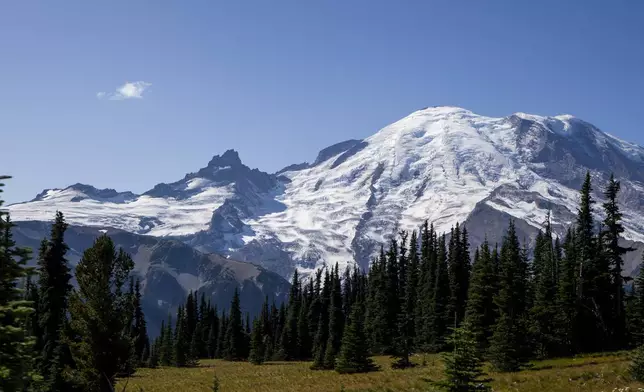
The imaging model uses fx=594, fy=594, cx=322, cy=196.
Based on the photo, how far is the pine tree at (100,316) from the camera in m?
27.8

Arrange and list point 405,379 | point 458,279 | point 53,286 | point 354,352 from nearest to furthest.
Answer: point 405,379 < point 53,286 < point 354,352 < point 458,279

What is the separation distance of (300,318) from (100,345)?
75550mm

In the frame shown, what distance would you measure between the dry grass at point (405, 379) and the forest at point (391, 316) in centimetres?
224

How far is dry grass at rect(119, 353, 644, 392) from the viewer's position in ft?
115

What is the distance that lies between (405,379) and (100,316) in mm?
26584

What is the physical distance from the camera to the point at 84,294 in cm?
2866

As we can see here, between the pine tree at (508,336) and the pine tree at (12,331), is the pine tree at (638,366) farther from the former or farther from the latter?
the pine tree at (12,331)

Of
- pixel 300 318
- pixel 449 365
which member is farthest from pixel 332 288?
pixel 449 365

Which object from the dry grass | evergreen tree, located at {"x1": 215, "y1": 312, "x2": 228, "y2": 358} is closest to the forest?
evergreen tree, located at {"x1": 215, "y1": 312, "x2": 228, "y2": 358}

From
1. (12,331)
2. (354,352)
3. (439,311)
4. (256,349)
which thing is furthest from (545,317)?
(12,331)

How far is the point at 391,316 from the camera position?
84.1 meters

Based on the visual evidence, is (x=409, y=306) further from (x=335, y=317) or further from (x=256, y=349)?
(x=256, y=349)

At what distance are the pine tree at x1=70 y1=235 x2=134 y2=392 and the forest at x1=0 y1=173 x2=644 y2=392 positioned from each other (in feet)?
0.18

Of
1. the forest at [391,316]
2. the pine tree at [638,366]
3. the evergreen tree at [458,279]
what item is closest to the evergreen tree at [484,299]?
the forest at [391,316]
